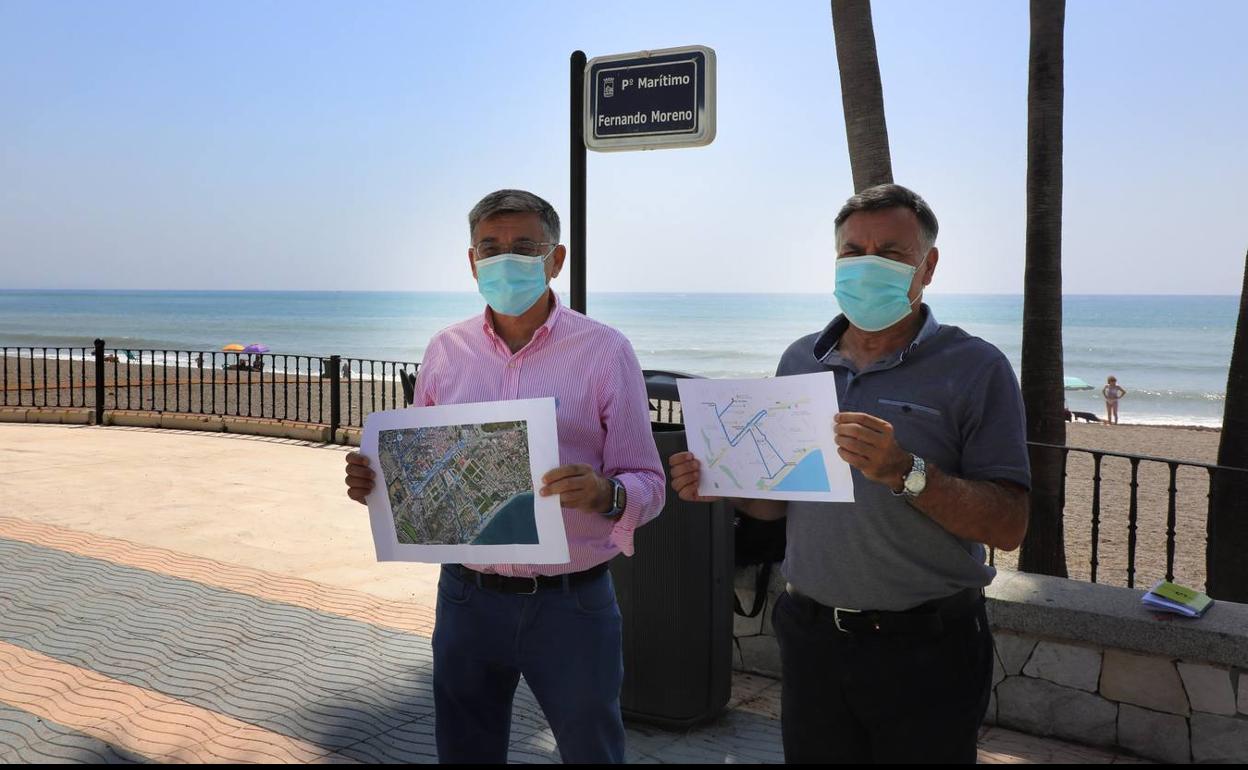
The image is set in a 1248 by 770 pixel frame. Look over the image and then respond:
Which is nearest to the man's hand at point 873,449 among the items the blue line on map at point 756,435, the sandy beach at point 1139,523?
the blue line on map at point 756,435

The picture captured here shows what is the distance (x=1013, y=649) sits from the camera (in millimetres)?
4137

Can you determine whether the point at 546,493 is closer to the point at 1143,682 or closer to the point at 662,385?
the point at 662,385

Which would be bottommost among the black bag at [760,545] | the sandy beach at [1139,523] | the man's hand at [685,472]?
the sandy beach at [1139,523]

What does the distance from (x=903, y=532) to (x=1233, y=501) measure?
4.27 m

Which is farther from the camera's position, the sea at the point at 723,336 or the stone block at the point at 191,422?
the sea at the point at 723,336

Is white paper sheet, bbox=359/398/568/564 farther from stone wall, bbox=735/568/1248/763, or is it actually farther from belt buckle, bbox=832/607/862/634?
stone wall, bbox=735/568/1248/763

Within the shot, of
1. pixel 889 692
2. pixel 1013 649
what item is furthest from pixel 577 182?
pixel 889 692

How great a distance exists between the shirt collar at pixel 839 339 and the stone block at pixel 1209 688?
2.31 m

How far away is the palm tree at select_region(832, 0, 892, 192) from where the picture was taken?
A: 6.15m

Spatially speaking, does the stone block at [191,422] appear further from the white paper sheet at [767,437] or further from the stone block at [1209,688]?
the white paper sheet at [767,437]

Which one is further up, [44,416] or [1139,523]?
[44,416]

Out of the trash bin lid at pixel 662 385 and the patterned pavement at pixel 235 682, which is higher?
the trash bin lid at pixel 662 385

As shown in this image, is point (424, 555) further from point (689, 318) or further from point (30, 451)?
point (689, 318)

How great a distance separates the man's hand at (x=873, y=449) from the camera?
6.38ft
